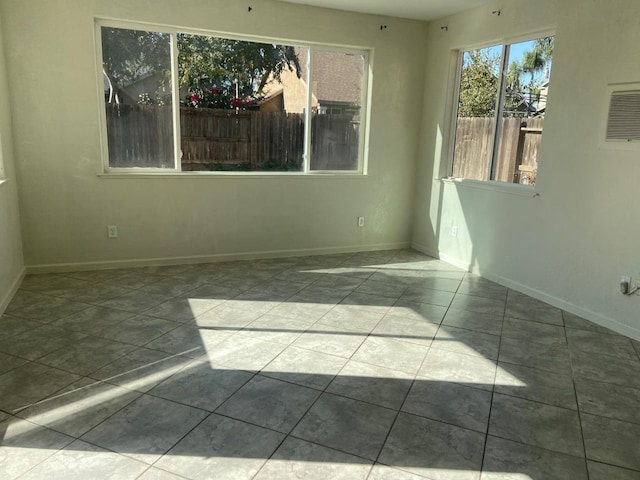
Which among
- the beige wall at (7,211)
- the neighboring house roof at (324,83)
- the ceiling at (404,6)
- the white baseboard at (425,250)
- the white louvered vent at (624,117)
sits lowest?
the white baseboard at (425,250)

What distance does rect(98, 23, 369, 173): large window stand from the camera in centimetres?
432

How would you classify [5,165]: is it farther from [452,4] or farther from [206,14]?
[452,4]

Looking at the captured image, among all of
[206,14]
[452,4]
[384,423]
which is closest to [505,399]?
[384,423]

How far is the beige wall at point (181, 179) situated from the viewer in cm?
398

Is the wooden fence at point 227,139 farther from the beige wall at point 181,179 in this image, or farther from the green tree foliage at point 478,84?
the green tree foliage at point 478,84

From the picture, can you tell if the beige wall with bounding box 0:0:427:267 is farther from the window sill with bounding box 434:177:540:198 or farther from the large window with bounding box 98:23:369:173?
the window sill with bounding box 434:177:540:198

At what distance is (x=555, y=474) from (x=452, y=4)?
4.21m

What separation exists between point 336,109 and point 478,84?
152 cm

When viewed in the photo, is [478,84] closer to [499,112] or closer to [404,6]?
[499,112]

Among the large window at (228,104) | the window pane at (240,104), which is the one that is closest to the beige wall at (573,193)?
the large window at (228,104)

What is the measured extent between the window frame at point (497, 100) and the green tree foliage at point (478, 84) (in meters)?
→ 0.06

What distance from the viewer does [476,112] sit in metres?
4.82

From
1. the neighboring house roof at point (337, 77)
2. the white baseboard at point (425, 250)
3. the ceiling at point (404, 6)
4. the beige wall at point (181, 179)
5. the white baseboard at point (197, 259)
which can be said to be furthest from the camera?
the white baseboard at point (425, 250)

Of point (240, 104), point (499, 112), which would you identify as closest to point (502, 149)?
point (499, 112)
